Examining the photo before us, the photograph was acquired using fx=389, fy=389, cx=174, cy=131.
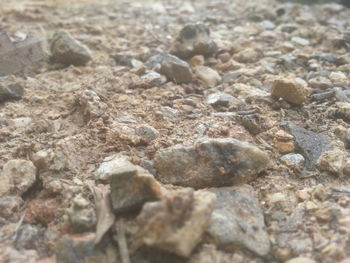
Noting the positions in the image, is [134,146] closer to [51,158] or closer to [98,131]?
[98,131]

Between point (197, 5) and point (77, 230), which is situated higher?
point (77, 230)

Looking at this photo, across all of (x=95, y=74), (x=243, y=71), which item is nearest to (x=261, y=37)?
(x=243, y=71)

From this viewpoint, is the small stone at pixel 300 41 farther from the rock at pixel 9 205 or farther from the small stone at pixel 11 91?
the rock at pixel 9 205

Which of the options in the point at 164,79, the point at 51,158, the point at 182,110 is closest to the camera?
the point at 51,158

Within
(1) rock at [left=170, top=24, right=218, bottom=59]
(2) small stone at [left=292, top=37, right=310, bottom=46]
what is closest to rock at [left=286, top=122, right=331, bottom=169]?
(1) rock at [left=170, top=24, right=218, bottom=59]

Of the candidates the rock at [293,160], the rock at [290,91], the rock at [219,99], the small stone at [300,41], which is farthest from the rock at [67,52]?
the small stone at [300,41]

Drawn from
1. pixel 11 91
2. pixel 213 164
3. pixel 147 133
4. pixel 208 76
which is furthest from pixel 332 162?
pixel 11 91

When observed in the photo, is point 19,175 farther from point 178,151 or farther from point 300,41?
point 300,41

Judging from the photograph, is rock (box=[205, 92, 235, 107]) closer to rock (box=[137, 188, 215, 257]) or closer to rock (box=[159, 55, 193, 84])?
rock (box=[159, 55, 193, 84])
